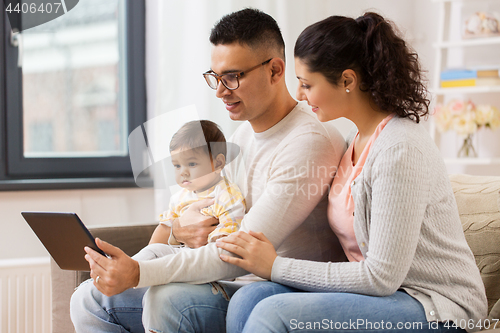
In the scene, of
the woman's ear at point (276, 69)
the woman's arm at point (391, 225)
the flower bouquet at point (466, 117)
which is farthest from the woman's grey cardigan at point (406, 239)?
the flower bouquet at point (466, 117)

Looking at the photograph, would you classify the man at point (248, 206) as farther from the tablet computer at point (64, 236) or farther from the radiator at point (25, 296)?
the radiator at point (25, 296)

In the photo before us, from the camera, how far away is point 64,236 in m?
0.99

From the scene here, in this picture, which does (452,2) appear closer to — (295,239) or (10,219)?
(295,239)

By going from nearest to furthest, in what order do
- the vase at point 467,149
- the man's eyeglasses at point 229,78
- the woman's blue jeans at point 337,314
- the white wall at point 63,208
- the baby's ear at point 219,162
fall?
1. the woman's blue jeans at point 337,314
2. the baby's ear at point 219,162
3. the man's eyeglasses at point 229,78
4. the white wall at point 63,208
5. the vase at point 467,149

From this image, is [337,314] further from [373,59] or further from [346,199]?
[373,59]

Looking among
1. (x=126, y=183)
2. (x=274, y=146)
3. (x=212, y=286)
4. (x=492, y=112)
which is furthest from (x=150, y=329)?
(x=492, y=112)

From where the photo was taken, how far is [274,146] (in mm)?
1172

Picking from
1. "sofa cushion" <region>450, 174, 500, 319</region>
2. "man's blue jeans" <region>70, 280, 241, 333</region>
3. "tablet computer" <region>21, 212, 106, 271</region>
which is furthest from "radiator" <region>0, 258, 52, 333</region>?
"sofa cushion" <region>450, 174, 500, 319</region>

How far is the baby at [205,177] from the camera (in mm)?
1029

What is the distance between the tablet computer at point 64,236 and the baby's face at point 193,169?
0.24 metres

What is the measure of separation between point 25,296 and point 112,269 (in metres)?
1.05

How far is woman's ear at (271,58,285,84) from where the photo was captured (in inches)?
47.7

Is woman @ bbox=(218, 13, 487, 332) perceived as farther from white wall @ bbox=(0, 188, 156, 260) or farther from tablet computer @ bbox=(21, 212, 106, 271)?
white wall @ bbox=(0, 188, 156, 260)

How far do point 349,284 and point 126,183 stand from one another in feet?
4.72
